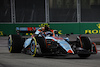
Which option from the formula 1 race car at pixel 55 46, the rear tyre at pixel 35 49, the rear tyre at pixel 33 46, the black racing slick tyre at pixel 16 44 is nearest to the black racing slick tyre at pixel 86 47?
the formula 1 race car at pixel 55 46

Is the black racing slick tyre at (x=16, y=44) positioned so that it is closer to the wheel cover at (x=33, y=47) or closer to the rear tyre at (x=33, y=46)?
the rear tyre at (x=33, y=46)

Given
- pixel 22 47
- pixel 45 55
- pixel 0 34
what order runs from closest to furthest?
pixel 45 55
pixel 22 47
pixel 0 34

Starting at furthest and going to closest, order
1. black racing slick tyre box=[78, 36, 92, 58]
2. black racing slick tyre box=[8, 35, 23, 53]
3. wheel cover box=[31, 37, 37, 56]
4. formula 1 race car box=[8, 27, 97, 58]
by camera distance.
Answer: black racing slick tyre box=[8, 35, 23, 53]
wheel cover box=[31, 37, 37, 56]
black racing slick tyre box=[78, 36, 92, 58]
formula 1 race car box=[8, 27, 97, 58]

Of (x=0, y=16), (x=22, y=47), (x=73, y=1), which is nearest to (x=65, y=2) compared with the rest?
(x=73, y=1)

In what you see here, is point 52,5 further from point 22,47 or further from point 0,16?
point 22,47

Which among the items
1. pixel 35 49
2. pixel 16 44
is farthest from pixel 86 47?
pixel 16 44

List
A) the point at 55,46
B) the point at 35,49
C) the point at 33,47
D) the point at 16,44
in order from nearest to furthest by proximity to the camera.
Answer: the point at 55,46
the point at 35,49
the point at 33,47
the point at 16,44

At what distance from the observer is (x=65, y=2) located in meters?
24.6

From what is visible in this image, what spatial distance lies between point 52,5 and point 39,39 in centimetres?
1225

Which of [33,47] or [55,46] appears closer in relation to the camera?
[55,46]

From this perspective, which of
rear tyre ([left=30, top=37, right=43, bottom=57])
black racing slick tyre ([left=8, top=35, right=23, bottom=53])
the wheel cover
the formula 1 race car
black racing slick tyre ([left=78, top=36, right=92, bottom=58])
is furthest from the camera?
black racing slick tyre ([left=8, top=35, right=23, bottom=53])

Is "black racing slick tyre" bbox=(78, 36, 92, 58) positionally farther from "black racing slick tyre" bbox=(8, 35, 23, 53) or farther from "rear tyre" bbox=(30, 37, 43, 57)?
"black racing slick tyre" bbox=(8, 35, 23, 53)

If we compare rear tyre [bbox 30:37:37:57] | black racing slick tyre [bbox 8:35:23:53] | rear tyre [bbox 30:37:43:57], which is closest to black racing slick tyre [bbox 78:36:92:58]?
rear tyre [bbox 30:37:43:57]

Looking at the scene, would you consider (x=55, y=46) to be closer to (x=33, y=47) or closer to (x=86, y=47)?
(x=33, y=47)
